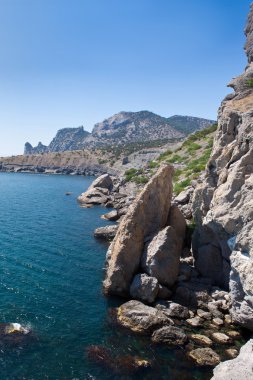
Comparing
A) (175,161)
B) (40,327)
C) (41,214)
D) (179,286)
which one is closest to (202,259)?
(179,286)

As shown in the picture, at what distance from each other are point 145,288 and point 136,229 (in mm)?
7398

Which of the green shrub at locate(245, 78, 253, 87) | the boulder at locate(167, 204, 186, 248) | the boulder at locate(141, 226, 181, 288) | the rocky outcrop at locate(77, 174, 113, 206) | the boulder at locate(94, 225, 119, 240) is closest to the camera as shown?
the boulder at locate(141, 226, 181, 288)

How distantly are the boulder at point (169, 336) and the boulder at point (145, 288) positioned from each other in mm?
5433

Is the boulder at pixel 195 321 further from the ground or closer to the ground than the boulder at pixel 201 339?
further from the ground

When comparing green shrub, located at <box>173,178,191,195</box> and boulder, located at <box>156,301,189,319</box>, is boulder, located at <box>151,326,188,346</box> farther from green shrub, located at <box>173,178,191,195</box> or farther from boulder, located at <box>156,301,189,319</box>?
green shrub, located at <box>173,178,191,195</box>

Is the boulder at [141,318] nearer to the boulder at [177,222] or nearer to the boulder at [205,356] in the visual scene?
the boulder at [205,356]

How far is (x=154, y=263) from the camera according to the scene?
127 ft

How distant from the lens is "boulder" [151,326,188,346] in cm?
2986

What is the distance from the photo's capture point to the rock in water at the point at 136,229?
127 ft

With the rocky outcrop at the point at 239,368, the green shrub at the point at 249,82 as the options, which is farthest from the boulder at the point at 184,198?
the rocky outcrop at the point at 239,368

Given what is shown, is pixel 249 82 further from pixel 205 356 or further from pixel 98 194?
pixel 98 194

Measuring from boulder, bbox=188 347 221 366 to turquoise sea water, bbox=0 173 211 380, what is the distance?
2.72ft

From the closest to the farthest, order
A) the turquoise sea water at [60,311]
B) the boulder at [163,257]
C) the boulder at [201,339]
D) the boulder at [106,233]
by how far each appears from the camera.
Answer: the turquoise sea water at [60,311] < the boulder at [201,339] < the boulder at [163,257] < the boulder at [106,233]

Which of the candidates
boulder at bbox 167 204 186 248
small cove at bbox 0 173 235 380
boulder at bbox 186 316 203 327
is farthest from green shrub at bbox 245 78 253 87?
small cove at bbox 0 173 235 380
